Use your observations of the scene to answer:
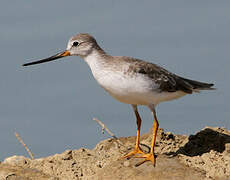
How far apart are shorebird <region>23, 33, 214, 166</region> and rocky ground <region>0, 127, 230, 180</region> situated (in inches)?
17.8

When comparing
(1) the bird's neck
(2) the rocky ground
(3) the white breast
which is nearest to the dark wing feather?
(3) the white breast

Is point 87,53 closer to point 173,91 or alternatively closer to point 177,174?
point 173,91

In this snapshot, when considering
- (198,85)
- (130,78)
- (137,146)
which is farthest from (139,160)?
(198,85)

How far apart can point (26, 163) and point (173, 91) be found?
12.8 feet

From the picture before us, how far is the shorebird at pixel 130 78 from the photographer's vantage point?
387 inches

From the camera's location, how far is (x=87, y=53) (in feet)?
34.4

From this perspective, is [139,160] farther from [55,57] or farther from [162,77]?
[55,57]

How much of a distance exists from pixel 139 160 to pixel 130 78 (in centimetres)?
179

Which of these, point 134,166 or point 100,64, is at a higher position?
point 100,64

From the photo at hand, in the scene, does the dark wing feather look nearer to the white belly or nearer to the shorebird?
the shorebird

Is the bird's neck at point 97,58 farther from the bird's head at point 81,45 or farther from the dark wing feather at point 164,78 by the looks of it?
the dark wing feather at point 164,78

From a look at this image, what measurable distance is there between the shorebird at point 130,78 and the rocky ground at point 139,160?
1.48 feet

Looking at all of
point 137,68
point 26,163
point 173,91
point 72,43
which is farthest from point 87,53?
point 26,163

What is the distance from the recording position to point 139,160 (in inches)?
398
